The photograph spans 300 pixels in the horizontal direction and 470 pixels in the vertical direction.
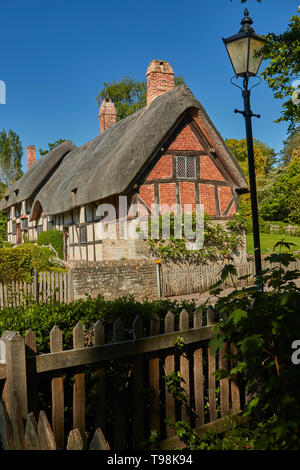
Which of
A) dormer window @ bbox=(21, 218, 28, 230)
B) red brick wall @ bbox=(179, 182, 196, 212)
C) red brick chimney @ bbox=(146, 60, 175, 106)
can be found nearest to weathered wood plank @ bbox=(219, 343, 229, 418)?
red brick wall @ bbox=(179, 182, 196, 212)

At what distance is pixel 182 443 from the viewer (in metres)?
3.36

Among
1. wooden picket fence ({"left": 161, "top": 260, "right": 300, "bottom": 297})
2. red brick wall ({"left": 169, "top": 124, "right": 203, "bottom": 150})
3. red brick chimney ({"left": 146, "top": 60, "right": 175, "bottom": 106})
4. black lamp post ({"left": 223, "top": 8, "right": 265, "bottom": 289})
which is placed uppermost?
red brick chimney ({"left": 146, "top": 60, "right": 175, "bottom": 106})

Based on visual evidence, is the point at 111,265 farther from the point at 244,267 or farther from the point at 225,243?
the point at 225,243

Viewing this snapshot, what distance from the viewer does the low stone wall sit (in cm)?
1190

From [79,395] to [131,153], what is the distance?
44.6ft

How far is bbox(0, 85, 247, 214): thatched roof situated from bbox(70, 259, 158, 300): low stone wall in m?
3.20

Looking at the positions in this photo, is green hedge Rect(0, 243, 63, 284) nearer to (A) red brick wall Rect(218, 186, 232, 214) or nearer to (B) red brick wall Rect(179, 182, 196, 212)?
(B) red brick wall Rect(179, 182, 196, 212)

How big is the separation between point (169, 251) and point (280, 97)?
25.1 feet

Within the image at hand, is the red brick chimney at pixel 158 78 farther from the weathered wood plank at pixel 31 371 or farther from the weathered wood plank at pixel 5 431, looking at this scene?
the weathered wood plank at pixel 5 431

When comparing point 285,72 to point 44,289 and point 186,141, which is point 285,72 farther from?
point 44,289

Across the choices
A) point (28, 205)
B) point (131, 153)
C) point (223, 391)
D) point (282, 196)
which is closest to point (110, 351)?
point (223, 391)

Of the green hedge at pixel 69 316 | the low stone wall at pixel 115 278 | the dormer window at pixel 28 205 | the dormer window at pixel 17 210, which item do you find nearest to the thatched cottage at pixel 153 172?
the low stone wall at pixel 115 278

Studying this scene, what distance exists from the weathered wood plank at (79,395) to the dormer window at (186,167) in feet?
47.8

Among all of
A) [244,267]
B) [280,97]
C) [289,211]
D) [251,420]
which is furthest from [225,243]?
[289,211]
